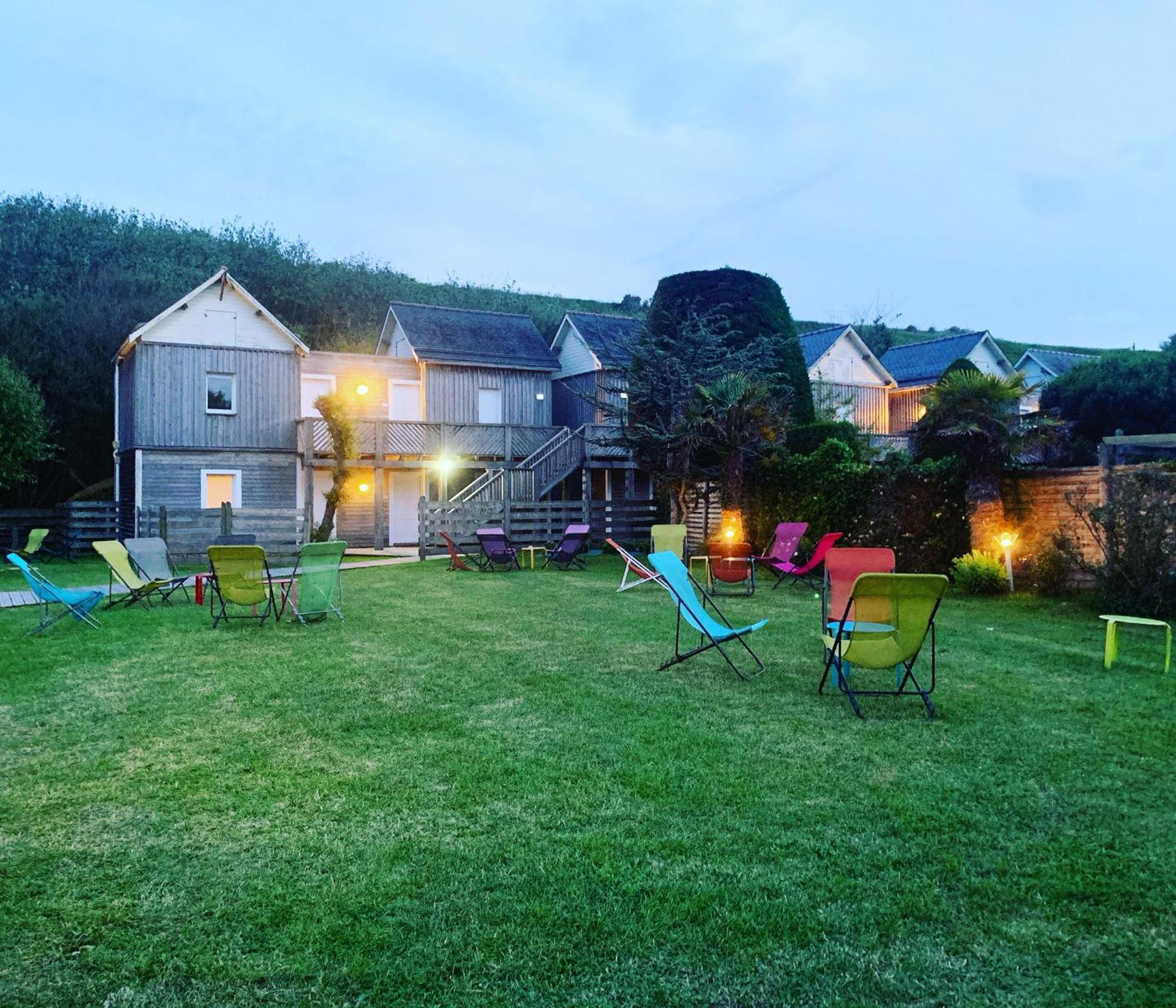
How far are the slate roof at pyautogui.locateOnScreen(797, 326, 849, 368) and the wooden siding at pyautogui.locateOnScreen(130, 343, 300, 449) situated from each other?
53.7ft

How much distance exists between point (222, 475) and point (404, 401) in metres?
5.25

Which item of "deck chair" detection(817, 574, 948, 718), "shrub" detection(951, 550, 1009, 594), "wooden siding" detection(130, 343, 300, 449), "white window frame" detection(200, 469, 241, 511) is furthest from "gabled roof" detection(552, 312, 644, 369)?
"deck chair" detection(817, 574, 948, 718)

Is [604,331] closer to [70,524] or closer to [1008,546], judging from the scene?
[70,524]

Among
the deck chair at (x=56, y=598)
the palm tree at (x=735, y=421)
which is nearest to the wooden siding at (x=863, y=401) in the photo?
the palm tree at (x=735, y=421)

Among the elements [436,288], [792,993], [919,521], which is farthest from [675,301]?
[436,288]

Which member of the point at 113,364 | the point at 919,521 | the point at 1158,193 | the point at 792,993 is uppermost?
the point at 1158,193

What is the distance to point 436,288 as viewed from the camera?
48.9 metres

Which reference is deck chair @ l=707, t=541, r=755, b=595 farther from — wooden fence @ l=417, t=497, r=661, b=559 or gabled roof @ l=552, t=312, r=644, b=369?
gabled roof @ l=552, t=312, r=644, b=369

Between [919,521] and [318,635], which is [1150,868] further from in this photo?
[919,521]

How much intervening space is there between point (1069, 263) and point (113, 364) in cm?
4325

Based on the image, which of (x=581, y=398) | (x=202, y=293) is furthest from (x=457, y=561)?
(x=202, y=293)

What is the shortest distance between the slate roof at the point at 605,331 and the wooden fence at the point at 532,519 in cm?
422

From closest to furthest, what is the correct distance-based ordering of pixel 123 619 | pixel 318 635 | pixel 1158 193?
pixel 318 635 < pixel 123 619 < pixel 1158 193

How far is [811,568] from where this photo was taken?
12.2 meters
